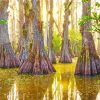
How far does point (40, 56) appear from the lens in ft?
55.1

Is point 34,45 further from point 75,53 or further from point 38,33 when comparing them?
point 75,53

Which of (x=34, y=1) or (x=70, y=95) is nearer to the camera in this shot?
(x=70, y=95)

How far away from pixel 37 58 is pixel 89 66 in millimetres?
2444

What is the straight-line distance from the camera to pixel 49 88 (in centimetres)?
1212

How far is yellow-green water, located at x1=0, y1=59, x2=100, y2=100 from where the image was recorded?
1043 centimetres

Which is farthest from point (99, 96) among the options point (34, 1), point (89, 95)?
point (34, 1)

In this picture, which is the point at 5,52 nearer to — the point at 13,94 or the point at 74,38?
the point at 13,94

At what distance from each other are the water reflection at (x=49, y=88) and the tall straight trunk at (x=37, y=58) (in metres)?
0.91

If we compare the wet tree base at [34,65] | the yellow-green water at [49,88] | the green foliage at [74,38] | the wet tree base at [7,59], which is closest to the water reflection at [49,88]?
the yellow-green water at [49,88]

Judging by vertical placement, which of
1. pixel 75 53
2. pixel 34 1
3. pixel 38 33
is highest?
pixel 34 1

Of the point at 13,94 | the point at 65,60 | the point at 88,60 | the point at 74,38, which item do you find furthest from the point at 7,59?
the point at 74,38

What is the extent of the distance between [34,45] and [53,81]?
3.42 meters

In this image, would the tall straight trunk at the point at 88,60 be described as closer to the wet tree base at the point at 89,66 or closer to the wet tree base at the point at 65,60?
the wet tree base at the point at 89,66

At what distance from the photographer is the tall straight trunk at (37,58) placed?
54.3 ft
